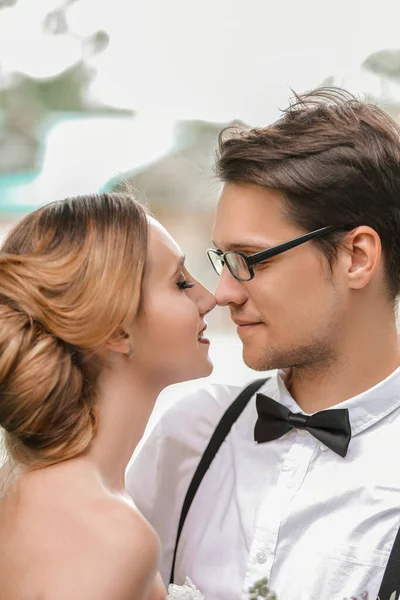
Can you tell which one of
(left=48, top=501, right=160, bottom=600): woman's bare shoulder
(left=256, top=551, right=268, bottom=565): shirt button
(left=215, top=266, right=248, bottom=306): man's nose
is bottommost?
(left=256, top=551, right=268, bottom=565): shirt button

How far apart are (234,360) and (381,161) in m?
1.19

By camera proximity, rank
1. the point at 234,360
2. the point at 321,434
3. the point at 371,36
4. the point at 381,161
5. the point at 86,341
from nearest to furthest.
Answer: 1. the point at 86,341
2. the point at 321,434
3. the point at 381,161
4. the point at 371,36
5. the point at 234,360

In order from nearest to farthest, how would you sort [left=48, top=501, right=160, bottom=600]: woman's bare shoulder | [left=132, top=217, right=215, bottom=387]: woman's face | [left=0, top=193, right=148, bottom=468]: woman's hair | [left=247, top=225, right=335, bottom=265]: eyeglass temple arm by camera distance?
[left=48, top=501, right=160, bottom=600]: woman's bare shoulder → [left=0, top=193, right=148, bottom=468]: woman's hair → [left=132, top=217, right=215, bottom=387]: woman's face → [left=247, top=225, right=335, bottom=265]: eyeglass temple arm

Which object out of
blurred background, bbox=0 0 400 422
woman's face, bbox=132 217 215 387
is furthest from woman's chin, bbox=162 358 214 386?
blurred background, bbox=0 0 400 422

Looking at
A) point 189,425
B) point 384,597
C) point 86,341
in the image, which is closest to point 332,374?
point 189,425

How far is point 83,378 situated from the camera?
1.65 meters

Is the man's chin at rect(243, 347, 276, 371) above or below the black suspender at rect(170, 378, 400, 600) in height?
above

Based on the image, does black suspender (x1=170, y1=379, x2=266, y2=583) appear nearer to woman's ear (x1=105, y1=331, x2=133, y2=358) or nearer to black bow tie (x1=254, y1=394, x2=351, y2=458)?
black bow tie (x1=254, y1=394, x2=351, y2=458)

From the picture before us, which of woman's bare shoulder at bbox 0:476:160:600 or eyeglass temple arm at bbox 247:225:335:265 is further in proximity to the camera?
eyeglass temple arm at bbox 247:225:335:265

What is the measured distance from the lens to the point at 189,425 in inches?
83.0

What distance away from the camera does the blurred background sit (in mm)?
2762

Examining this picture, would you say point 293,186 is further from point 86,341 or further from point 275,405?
point 86,341

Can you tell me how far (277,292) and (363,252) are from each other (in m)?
0.23

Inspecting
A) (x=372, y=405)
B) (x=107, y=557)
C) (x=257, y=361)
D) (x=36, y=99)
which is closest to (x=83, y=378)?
(x=107, y=557)
